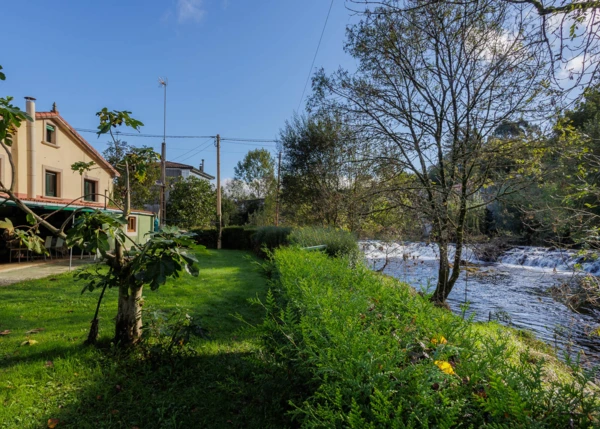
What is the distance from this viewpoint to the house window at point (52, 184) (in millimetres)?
14023

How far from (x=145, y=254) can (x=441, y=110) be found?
6.77m

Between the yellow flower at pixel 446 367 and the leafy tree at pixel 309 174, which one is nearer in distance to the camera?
the yellow flower at pixel 446 367

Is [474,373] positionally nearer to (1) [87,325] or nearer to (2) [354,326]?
(2) [354,326]

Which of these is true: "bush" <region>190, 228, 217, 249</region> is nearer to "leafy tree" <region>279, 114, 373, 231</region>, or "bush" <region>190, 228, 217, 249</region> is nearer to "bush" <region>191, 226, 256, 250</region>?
"bush" <region>191, 226, 256, 250</region>

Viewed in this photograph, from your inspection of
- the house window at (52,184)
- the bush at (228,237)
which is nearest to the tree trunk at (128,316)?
the house window at (52,184)

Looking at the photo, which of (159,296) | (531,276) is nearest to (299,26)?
(159,296)

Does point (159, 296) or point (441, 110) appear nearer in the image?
point (159, 296)

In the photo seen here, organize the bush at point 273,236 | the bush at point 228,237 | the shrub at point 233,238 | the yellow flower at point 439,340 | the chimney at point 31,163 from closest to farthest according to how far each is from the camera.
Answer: the yellow flower at point 439,340
the chimney at point 31,163
the bush at point 273,236
the bush at point 228,237
the shrub at point 233,238

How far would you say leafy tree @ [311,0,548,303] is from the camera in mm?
6176

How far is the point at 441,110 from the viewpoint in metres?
7.13

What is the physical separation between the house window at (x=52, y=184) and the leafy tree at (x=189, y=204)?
8704 millimetres

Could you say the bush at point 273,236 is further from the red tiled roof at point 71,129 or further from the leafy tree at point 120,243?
the leafy tree at point 120,243

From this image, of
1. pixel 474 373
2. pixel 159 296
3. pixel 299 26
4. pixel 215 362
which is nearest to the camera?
pixel 474 373

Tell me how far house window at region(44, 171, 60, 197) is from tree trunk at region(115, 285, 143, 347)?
1398 cm
